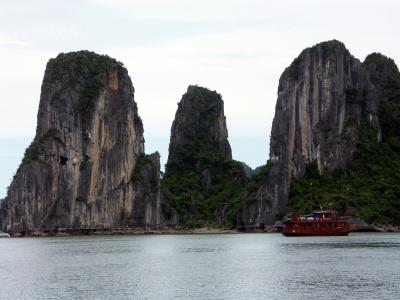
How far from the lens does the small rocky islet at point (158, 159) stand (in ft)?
449

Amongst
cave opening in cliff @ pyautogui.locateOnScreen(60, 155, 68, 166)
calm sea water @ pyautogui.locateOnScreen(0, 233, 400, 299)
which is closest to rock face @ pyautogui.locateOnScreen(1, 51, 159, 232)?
cave opening in cliff @ pyautogui.locateOnScreen(60, 155, 68, 166)

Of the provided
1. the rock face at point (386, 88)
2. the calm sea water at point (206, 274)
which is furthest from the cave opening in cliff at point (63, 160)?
the calm sea water at point (206, 274)

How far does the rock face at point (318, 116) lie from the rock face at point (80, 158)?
850 inches

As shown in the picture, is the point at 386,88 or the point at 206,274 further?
the point at 386,88

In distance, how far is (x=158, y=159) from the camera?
15088cm

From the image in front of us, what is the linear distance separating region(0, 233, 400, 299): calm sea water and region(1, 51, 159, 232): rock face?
176 ft

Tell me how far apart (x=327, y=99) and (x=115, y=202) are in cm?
3937

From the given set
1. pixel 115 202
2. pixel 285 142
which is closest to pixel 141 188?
pixel 115 202

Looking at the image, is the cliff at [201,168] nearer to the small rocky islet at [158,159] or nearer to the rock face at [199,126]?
the rock face at [199,126]

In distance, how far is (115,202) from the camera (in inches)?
5571

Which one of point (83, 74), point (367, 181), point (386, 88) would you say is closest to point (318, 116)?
point (367, 181)

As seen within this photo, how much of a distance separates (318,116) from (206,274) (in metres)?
92.5

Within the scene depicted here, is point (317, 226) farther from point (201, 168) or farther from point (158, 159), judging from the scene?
point (201, 168)

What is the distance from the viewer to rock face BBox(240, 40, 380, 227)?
144 meters
